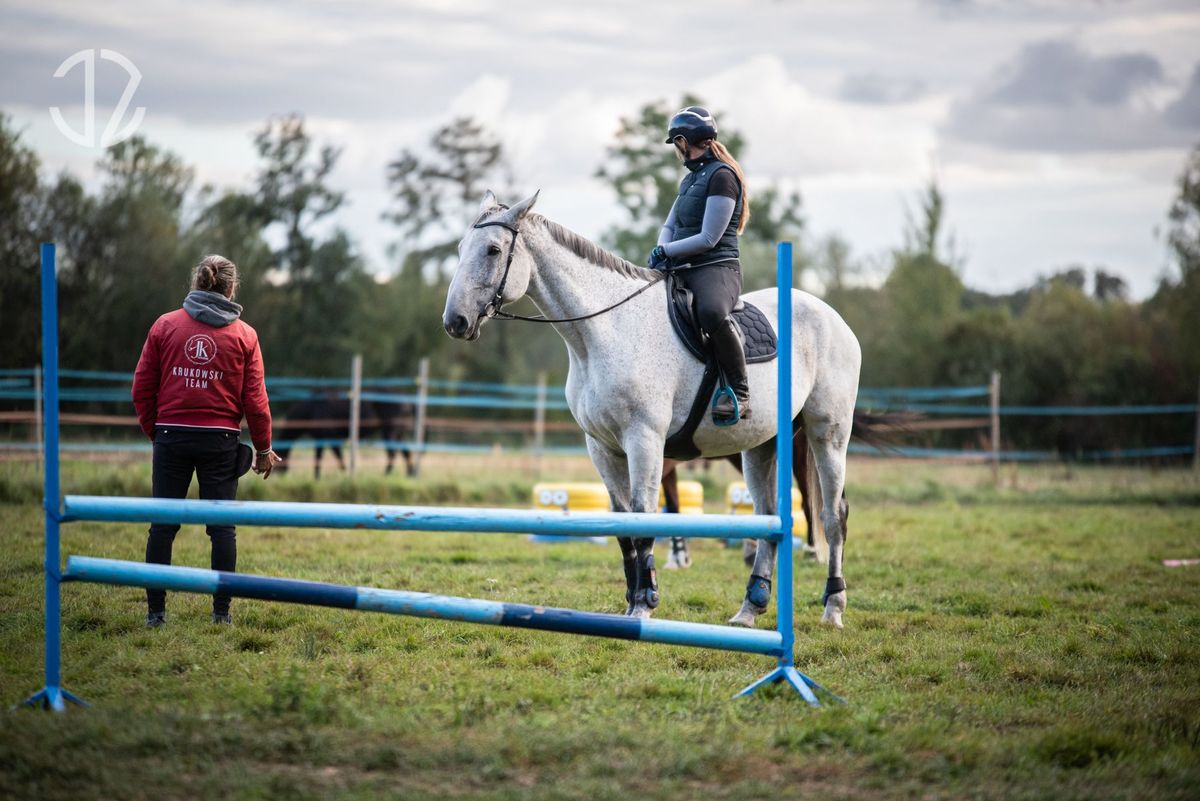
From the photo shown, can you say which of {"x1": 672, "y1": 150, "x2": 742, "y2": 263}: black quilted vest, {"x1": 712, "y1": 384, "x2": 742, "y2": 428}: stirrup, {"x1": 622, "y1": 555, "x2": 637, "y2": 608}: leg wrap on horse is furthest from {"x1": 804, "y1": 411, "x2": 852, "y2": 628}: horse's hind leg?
{"x1": 622, "y1": 555, "x2": 637, "y2": 608}: leg wrap on horse

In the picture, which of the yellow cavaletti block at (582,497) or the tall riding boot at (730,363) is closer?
the tall riding boot at (730,363)

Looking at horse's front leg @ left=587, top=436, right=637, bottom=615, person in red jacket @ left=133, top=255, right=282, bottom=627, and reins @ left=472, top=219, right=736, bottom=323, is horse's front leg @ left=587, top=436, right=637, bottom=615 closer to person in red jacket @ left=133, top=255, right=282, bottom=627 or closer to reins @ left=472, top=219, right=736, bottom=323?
reins @ left=472, top=219, right=736, bottom=323

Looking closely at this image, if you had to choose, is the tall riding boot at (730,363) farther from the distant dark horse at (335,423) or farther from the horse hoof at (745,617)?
the distant dark horse at (335,423)

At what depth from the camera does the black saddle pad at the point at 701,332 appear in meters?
5.89

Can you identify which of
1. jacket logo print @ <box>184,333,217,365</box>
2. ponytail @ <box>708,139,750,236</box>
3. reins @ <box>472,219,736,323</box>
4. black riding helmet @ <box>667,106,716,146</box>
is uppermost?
black riding helmet @ <box>667,106,716,146</box>

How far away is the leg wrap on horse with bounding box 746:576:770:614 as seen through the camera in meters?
6.07

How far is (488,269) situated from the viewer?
5441mm

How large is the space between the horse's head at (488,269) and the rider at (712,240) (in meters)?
0.80

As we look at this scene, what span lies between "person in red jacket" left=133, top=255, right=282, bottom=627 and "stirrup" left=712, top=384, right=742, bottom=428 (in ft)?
8.20

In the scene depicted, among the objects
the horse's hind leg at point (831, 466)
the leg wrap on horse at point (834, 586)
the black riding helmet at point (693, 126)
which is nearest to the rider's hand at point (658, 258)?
the black riding helmet at point (693, 126)

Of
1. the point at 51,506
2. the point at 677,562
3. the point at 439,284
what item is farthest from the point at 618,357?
the point at 439,284

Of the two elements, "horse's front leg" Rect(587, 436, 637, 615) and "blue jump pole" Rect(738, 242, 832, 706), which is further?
"horse's front leg" Rect(587, 436, 637, 615)

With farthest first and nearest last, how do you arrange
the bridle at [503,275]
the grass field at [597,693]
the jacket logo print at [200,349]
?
the jacket logo print at [200,349] → the bridle at [503,275] → the grass field at [597,693]

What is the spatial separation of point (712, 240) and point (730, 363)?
695 millimetres
